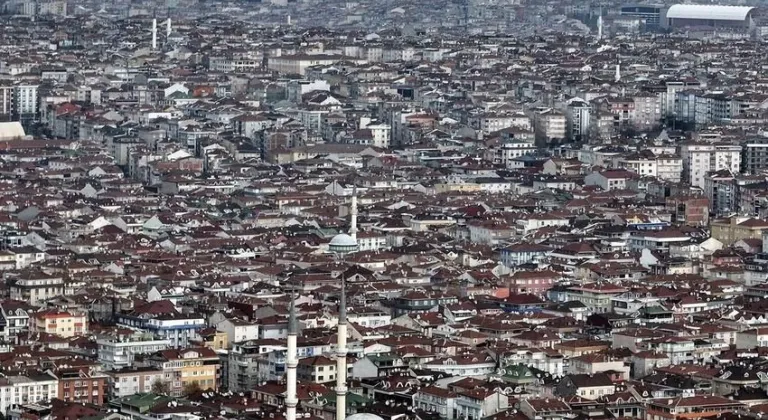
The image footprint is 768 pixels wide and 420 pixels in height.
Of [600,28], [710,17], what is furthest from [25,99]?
[710,17]

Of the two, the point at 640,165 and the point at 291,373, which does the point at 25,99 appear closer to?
the point at 640,165

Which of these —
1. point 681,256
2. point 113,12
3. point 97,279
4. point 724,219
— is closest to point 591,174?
point 724,219

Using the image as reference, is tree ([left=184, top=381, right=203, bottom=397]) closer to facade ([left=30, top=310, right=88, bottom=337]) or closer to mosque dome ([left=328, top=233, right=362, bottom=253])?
facade ([left=30, top=310, right=88, bottom=337])

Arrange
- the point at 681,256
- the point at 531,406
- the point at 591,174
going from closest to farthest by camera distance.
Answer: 1. the point at 531,406
2. the point at 681,256
3. the point at 591,174

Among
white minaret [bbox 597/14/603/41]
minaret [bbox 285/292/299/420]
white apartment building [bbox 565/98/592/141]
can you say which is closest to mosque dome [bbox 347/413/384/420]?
minaret [bbox 285/292/299/420]

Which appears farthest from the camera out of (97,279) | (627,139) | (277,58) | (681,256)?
(277,58)

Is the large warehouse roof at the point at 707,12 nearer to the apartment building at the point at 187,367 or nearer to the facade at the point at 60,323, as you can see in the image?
the facade at the point at 60,323

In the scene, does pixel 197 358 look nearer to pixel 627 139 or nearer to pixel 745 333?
pixel 745 333
